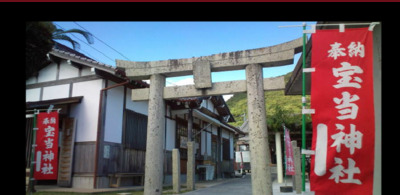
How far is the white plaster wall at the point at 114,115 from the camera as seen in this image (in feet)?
40.4

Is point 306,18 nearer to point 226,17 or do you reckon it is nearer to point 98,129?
point 226,17

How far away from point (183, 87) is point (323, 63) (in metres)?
3.87

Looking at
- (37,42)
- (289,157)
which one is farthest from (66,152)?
(289,157)

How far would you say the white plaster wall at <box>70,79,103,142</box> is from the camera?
12.0 metres

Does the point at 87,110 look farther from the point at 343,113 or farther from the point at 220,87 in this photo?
the point at 343,113

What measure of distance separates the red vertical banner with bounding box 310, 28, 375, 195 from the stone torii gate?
2232mm

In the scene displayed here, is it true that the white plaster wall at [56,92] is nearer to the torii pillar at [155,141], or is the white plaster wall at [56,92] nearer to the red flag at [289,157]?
the torii pillar at [155,141]

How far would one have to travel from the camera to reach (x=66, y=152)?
1217cm

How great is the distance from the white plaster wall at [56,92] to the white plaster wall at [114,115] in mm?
2139

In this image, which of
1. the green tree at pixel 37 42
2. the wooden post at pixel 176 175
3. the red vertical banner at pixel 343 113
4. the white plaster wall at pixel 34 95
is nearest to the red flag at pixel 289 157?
the wooden post at pixel 176 175

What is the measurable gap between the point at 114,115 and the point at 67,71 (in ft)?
10.1

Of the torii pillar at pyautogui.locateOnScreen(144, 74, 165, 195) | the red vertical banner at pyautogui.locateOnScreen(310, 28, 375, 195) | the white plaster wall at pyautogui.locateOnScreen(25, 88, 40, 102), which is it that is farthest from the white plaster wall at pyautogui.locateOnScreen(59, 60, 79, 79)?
the red vertical banner at pyautogui.locateOnScreen(310, 28, 375, 195)

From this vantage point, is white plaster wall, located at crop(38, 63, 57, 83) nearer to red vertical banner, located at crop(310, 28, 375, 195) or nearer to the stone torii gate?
the stone torii gate

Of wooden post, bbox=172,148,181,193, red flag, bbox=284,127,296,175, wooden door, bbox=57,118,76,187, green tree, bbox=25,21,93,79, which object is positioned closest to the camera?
green tree, bbox=25,21,93,79
